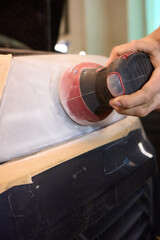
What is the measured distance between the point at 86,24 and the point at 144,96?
237cm

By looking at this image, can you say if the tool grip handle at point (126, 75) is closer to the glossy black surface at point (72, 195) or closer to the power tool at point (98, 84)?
the power tool at point (98, 84)

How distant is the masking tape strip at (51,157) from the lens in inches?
15.3

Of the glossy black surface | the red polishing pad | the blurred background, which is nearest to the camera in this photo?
the glossy black surface

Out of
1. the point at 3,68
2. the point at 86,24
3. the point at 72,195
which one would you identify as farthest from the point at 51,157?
the point at 86,24

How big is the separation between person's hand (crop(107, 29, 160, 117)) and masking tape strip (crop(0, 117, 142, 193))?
12 centimetres

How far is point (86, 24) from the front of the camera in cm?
254

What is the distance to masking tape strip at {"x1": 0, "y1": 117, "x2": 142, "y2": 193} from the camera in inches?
15.3

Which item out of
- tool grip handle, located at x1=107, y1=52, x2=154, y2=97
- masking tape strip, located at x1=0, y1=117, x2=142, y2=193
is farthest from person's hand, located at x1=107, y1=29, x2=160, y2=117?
masking tape strip, located at x1=0, y1=117, x2=142, y2=193

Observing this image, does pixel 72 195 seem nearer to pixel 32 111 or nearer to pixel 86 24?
pixel 32 111

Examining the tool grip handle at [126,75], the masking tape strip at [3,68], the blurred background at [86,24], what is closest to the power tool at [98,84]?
the tool grip handle at [126,75]

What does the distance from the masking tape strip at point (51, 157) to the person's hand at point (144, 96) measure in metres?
0.12

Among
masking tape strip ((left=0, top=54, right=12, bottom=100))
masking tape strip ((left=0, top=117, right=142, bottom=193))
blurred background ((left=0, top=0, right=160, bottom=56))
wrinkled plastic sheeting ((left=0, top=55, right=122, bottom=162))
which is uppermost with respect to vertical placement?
blurred background ((left=0, top=0, right=160, bottom=56))

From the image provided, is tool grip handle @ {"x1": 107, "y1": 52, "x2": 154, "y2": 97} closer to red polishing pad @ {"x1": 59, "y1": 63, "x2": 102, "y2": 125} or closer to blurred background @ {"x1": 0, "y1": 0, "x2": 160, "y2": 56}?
red polishing pad @ {"x1": 59, "y1": 63, "x2": 102, "y2": 125}

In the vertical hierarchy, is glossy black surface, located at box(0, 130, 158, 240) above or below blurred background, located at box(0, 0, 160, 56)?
below
